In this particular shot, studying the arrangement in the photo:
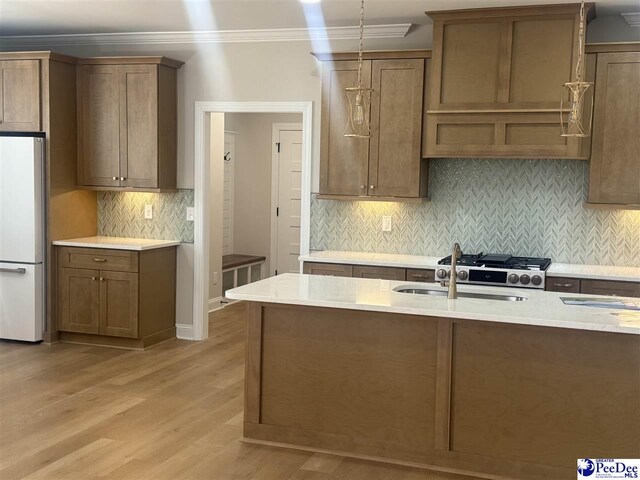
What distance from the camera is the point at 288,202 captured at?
30.9 ft

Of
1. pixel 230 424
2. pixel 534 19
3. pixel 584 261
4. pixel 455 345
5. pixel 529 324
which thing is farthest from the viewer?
pixel 584 261

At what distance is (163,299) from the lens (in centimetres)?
652

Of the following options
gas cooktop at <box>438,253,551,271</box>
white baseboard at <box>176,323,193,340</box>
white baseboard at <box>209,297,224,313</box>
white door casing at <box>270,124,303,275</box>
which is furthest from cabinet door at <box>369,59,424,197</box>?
white door casing at <box>270,124,303,275</box>

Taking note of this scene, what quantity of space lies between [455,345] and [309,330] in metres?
0.76

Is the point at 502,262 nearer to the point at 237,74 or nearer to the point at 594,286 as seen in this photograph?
the point at 594,286

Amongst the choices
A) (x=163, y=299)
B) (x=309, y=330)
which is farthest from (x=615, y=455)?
(x=163, y=299)

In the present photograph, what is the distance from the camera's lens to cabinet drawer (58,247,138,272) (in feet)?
20.1

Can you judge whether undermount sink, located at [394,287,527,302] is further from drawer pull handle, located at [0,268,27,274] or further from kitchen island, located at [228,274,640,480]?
drawer pull handle, located at [0,268,27,274]

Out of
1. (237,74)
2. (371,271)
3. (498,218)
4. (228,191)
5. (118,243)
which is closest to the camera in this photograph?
(371,271)

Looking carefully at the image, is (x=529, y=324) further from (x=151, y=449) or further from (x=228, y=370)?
(x=228, y=370)

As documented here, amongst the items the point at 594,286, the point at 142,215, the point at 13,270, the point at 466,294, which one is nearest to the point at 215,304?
the point at 142,215

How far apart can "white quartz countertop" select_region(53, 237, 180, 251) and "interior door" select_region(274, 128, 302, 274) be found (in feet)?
9.50

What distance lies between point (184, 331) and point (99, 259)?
1006 millimetres

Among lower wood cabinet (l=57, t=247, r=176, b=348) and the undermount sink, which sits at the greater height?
the undermount sink
